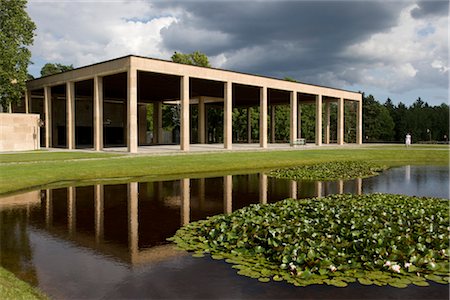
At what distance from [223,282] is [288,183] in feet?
42.8

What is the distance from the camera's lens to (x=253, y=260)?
7.78 m

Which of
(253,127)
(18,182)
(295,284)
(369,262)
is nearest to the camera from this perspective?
(295,284)

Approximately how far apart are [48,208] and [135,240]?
547cm

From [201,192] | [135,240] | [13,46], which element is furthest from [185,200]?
[13,46]

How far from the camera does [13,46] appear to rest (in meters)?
43.8

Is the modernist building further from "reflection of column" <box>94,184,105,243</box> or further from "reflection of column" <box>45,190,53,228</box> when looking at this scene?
"reflection of column" <box>45,190,53,228</box>

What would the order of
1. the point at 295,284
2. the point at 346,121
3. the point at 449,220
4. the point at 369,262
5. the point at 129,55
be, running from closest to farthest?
the point at 295,284
the point at 369,262
the point at 449,220
the point at 129,55
the point at 346,121

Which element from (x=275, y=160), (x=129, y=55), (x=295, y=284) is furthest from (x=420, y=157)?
(x=295, y=284)

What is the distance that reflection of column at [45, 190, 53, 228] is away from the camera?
37.4 ft

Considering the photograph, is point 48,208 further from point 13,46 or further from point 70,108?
point 13,46

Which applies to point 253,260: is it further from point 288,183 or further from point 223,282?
point 288,183

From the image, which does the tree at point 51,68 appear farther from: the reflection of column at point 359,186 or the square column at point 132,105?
the reflection of column at point 359,186

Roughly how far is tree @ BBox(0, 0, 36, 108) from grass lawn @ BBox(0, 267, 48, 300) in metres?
42.2

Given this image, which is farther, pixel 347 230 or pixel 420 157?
pixel 420 157
